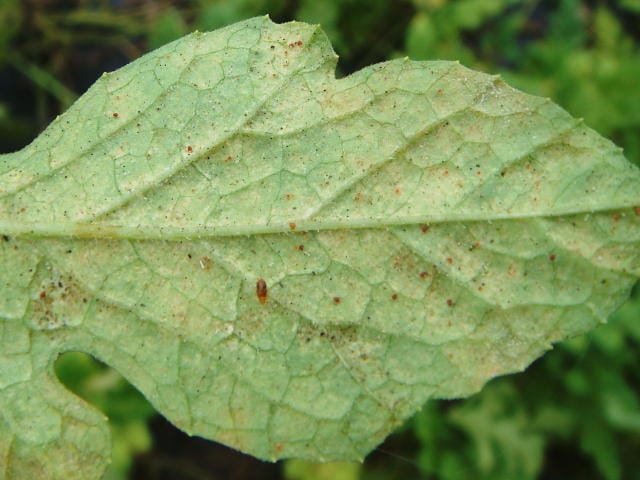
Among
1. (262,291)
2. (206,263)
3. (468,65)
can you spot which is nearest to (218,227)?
(206,263)

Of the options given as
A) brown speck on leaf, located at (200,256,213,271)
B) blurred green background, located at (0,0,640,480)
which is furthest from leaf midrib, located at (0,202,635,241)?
blurred green background, located at (0,0,640,480)

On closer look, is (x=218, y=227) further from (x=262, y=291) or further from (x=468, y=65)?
(x=468, y=65)

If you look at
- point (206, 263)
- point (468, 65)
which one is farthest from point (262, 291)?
point (468, 65)

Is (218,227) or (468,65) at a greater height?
(218,227)

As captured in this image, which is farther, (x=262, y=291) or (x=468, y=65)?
(x=468, y=65)

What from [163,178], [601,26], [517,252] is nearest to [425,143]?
[517,252]

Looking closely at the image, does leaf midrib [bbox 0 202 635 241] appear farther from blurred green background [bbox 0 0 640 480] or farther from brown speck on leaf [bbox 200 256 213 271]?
blurred green background [bbox 0 0 640 480]
